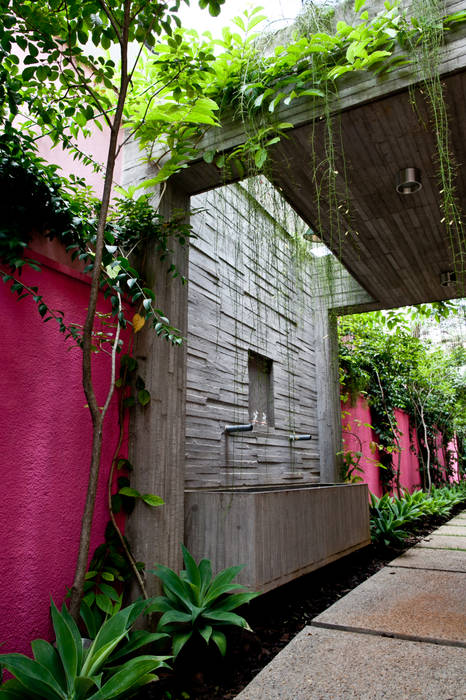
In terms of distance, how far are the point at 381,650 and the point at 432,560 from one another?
218cm

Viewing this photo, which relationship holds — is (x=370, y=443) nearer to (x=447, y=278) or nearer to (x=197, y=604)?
(x=447, y=278)

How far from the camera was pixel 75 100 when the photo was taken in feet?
7.14

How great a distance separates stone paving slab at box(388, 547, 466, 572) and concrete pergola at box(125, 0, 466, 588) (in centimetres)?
228

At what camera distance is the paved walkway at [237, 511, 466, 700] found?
171 cm

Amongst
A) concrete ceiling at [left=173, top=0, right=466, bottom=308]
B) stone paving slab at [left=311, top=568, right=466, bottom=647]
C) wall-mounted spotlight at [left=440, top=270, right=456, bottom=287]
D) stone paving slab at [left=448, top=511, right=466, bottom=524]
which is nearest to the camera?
stone paving slab at [left=311, top=568, right=466, bottom=647]

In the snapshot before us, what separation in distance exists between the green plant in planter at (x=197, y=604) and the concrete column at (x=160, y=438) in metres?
0.22

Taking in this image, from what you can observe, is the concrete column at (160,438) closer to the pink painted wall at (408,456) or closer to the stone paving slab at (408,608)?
the stone paving slab at (408,608)

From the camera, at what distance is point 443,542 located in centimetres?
481

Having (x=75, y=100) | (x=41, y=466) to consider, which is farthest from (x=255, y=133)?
(x=41, y=466)

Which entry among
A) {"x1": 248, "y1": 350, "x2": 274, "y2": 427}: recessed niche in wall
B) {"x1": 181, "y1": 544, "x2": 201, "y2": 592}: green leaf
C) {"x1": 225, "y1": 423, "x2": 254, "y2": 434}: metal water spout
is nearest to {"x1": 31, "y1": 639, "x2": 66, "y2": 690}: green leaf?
{"x1": 181, "y1": 544, "x2": 201, "y2": 592}: green leaf

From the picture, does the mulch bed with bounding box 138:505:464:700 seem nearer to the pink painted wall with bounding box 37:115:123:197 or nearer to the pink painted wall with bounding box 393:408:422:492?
the pink painted wall with bounding box 37:115:123:197

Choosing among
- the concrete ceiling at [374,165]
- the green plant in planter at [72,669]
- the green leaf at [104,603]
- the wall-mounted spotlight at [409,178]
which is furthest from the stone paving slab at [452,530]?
the green plant in planter at [72,669]

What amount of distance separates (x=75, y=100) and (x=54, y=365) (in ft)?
4.03

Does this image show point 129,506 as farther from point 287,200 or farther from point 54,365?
point 287,200
